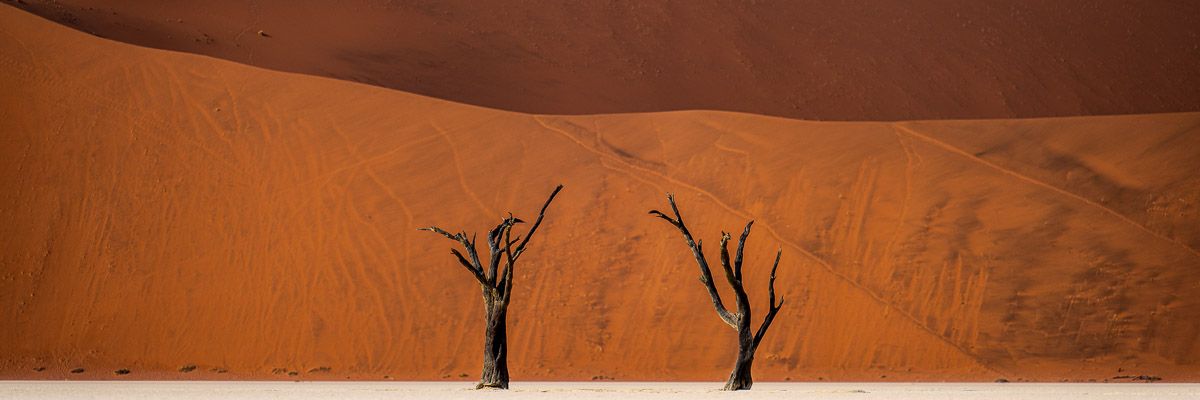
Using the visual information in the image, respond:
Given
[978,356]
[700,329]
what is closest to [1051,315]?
[978,356]

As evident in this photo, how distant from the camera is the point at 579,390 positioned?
23.2 meters

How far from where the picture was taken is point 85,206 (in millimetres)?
31891

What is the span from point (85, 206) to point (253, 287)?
171 inches

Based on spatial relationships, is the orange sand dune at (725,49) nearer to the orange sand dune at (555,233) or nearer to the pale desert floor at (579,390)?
the orange sand dune at (555,233)

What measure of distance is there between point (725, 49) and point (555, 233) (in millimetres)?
13946

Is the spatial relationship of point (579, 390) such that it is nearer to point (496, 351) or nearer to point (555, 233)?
point (496, 351)

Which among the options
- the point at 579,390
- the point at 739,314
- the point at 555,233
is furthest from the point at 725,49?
the point at 739,314

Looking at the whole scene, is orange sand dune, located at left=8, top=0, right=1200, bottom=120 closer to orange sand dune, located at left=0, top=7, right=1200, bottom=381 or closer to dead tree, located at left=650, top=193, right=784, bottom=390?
orange sand dune, located at left=0, top=7, right=1200, bottom=381

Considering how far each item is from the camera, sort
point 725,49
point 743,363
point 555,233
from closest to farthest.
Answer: point 743,363 < point 555,233 < point 725,49

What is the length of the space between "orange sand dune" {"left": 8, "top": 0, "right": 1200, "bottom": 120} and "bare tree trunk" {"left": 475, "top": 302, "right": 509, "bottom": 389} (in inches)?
673

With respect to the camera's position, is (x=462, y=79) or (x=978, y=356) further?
(x=462, y=79)

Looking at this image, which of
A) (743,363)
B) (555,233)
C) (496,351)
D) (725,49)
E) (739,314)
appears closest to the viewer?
(739,314)

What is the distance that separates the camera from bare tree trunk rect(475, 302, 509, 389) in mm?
22984

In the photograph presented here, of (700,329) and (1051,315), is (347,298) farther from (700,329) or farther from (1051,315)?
(1051,315)
